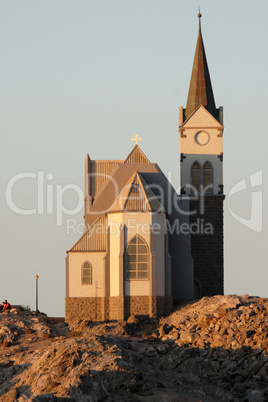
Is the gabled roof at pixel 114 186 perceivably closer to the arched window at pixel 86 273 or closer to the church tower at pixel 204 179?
the arched window at pixel 86 273

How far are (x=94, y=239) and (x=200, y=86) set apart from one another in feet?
57.3

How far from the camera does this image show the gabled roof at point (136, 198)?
71812 millimetres

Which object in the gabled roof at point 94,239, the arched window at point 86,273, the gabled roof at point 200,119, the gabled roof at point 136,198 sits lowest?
the arched window at point 86,273

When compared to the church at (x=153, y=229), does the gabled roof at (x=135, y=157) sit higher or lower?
higher

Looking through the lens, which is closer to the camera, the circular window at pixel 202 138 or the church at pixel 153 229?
the church at pixel 153 229

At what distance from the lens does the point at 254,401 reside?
5169cm

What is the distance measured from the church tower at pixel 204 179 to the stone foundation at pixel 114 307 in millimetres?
8375

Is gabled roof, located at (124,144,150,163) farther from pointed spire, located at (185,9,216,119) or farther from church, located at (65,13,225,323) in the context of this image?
pointed spire, located at (185,9,216,119)

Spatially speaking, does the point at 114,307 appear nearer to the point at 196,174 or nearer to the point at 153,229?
the point at 153,229

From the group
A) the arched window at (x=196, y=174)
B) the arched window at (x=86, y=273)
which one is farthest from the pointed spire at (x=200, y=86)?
the arched window at (x=86, y=273)

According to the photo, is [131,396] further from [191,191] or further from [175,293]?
[191,191]

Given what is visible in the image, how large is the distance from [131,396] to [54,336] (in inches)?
634

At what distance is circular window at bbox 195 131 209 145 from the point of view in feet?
268

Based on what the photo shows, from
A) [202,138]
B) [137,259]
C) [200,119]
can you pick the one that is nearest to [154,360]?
[137,259]
